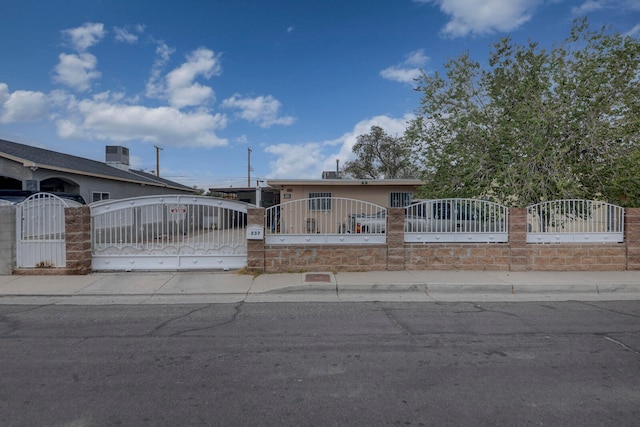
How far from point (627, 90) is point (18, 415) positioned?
14.8m

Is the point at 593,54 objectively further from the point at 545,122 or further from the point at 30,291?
the point at 30,291

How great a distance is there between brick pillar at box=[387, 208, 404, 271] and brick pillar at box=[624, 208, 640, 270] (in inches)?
219

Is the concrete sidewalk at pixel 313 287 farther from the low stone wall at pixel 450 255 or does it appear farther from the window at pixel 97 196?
the window at pixel 97 196

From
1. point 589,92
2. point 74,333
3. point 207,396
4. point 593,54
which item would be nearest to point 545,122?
point 589,92

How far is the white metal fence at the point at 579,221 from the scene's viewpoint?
9.16 metres

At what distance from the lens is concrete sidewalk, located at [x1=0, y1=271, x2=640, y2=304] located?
706 centimetres

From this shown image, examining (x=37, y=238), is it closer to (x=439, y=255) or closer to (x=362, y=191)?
(x=439, y=255)

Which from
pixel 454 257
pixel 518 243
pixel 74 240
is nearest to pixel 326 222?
pixel 454 257

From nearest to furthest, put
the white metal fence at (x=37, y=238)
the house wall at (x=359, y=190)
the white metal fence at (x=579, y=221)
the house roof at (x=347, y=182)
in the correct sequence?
the white metal fence at (x=37, y=238) → the white metal fence at (x=579, y=221) → the house roof at (x=347, y=182) → the house wall at (x=359, y=190)

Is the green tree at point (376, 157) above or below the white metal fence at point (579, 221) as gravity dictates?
above

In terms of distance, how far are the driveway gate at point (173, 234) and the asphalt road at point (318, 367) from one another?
261cm

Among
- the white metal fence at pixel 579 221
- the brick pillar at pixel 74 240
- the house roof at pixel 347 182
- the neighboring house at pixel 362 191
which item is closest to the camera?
the brick pillar at pixel 74 240

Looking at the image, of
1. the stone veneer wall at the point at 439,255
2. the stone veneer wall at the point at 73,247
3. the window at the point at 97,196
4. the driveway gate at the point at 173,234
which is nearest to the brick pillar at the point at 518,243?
the stone veneer wall at the point at 439,255

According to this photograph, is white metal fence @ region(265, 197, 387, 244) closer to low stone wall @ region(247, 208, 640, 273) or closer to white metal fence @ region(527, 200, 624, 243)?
low stone wall @ region(247, 208, 640, 273)
